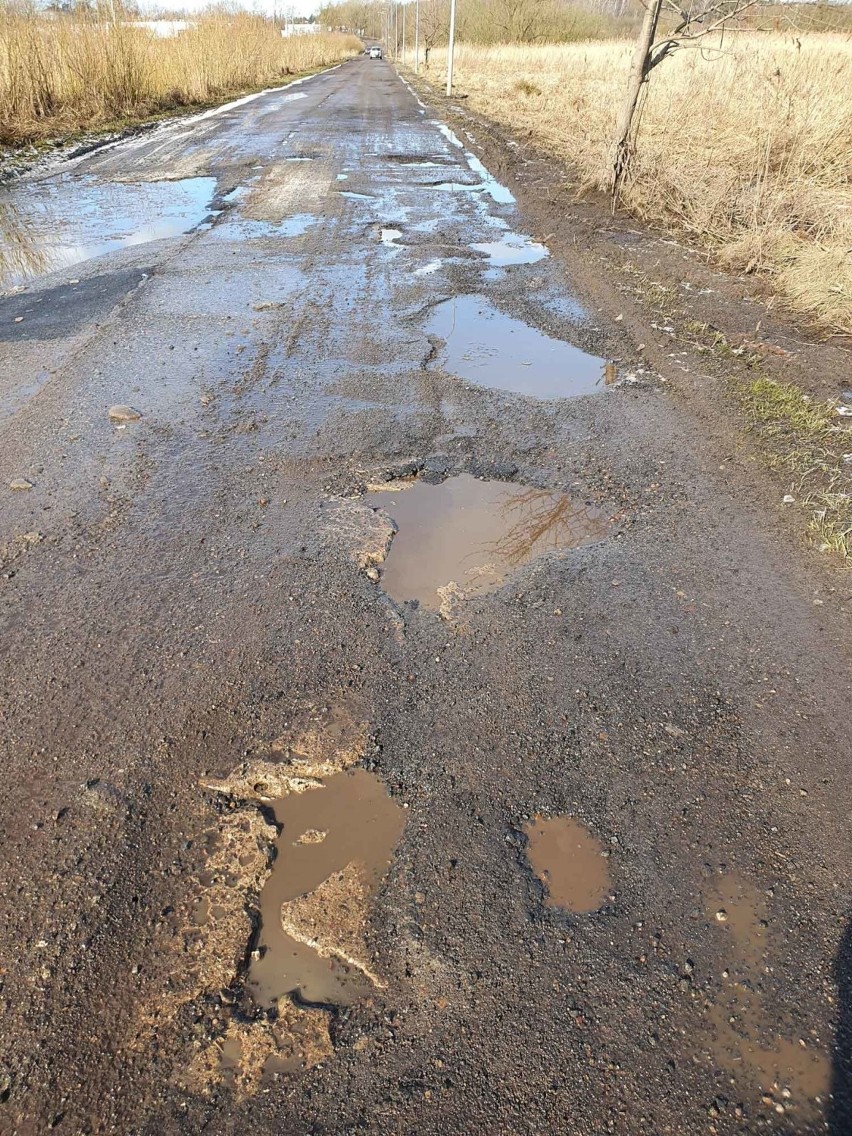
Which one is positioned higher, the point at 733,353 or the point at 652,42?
the point at 652,42

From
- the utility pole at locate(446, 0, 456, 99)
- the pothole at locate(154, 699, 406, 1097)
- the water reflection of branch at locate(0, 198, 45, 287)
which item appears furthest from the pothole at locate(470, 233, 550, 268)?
the utility pole at locate(446, 0, 456, 99)

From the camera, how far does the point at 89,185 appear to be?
1040 centimetres

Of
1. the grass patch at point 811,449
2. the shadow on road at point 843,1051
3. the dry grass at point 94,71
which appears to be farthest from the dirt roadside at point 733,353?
the dry grass at point 94,71

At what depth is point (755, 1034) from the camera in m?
1.61

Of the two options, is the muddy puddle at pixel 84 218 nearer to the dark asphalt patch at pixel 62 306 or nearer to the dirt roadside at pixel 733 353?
the dark asphalt patch at pixel 62 306

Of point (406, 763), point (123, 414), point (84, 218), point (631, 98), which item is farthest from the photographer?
point (631, 98)

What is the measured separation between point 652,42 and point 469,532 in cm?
857

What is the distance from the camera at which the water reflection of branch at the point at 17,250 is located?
21.9 feet

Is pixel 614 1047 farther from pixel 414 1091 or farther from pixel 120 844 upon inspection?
pixel 120 844

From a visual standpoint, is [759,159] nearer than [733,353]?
No

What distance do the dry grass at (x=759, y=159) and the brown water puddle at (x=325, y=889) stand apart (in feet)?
18.7

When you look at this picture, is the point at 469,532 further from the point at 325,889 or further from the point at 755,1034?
the point at 755,1034

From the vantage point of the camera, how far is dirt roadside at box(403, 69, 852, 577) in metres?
3.68

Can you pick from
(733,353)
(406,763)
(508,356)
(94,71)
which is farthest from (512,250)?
(94,71)
